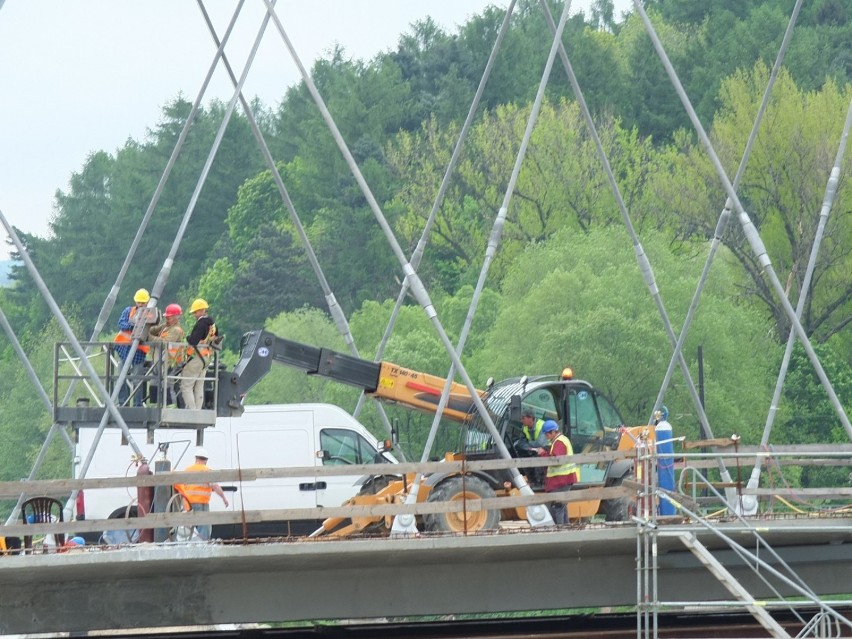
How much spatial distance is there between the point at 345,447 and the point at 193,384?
6041mm

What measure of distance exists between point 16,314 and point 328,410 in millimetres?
83951

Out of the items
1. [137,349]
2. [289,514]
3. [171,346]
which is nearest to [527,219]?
[137,349]

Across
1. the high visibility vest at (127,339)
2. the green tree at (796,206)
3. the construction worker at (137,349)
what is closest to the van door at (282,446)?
the construction worker at (137,349)

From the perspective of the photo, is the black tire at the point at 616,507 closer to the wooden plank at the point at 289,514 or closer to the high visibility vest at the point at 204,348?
the wooden plank at the point at 289,514

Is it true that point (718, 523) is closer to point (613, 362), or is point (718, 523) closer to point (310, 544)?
point (310, 544)

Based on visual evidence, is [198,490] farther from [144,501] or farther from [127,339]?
[127,339]

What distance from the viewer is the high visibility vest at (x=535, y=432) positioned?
2511cm

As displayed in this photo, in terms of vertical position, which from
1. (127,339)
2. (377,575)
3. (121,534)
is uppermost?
(127,339)

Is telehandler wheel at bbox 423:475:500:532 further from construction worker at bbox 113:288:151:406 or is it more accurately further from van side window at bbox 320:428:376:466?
van side window at bbox 320:428:376:466

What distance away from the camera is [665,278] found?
184ft

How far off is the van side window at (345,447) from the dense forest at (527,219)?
24.1 m

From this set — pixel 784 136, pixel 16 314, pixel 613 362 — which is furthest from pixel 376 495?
pixel 16 314

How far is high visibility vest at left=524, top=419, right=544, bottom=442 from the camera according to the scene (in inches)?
989

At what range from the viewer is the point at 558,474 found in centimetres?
2334
